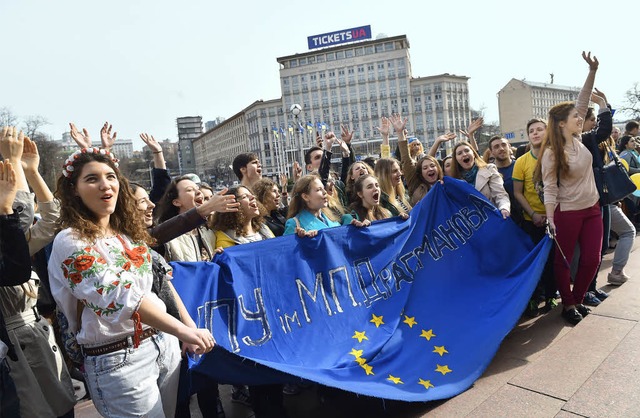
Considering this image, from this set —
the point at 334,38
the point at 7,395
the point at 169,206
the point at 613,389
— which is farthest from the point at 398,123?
the point at 334,38

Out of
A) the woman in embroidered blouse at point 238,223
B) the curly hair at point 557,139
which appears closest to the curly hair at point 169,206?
the woman in embroidered blouse at point 238,223

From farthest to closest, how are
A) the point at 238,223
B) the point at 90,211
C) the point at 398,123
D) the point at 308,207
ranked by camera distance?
1. the point at 398,123
2. the point at 308,207
3. the point at 238,223
4. the point at 90,211

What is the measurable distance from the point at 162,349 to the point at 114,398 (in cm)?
27

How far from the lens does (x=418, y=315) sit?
3404mm

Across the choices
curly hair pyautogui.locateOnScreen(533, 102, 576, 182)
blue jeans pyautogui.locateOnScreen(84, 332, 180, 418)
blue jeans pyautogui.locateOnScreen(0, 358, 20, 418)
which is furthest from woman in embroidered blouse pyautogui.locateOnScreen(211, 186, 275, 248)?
curly hair pyautogui.locateOnScreen(533, 102, 576, 182)

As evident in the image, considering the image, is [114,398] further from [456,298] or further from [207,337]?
[456,298]

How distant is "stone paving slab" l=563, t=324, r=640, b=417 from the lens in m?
2.44

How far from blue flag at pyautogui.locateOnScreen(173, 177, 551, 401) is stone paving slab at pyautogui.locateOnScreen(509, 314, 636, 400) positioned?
1.00ft

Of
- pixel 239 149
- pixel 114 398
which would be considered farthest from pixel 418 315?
pixel 239 149

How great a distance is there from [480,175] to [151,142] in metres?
3.45

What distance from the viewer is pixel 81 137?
361 centimetres

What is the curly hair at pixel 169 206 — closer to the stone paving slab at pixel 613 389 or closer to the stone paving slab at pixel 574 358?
the stone paving slab at pixel 574 358

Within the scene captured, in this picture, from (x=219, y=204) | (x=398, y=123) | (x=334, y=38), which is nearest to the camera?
(x=219, y=204)

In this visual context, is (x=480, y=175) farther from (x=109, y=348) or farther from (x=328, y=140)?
(x=109, y=348)
